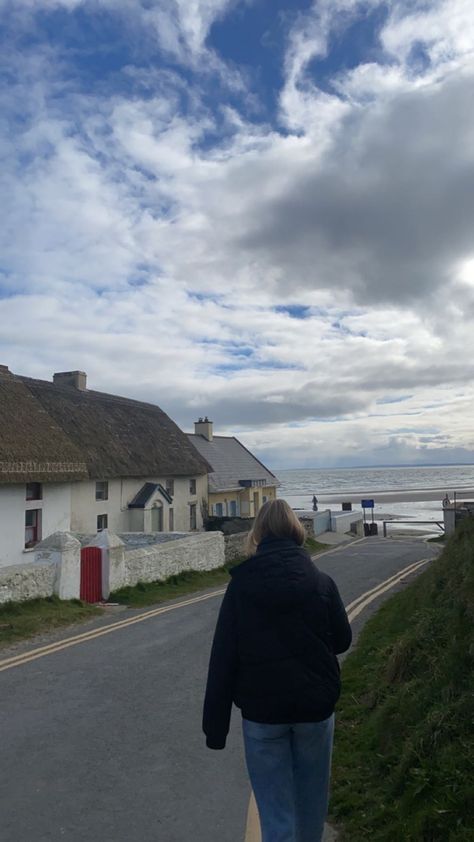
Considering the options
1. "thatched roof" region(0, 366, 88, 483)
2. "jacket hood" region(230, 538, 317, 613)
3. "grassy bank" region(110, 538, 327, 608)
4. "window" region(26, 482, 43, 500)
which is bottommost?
"grassy bank" region(110, 538, 327, 608)

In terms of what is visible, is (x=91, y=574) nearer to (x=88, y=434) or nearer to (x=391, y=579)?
(x=391, y=579)

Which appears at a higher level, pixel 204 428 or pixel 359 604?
pixel 204 428

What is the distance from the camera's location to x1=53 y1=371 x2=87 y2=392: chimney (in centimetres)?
3272

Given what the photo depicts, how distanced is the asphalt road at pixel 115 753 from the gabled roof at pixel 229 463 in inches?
1200

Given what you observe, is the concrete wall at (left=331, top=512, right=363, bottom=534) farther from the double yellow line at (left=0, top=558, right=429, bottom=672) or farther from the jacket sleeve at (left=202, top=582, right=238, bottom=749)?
the jacket sleeve at (left=202, top=582, right=238, bottom=749)

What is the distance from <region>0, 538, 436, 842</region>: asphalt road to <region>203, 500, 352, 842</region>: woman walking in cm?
142

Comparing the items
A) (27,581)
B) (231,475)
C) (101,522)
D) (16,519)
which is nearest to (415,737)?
(27,581)

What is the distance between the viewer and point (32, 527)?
66.2 feet

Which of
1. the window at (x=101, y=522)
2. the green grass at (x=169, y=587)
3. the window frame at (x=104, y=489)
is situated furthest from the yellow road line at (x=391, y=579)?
the window frame at (x=104, y=489)

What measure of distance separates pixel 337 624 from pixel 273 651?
1.34 feet

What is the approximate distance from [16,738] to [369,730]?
350 centimetres

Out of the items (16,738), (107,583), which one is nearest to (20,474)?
(107,583)

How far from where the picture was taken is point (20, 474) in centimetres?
1827

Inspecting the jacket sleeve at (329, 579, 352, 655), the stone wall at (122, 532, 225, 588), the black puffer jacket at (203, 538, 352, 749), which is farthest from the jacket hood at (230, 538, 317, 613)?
the stone wall at (122, 532, 225, 588)
